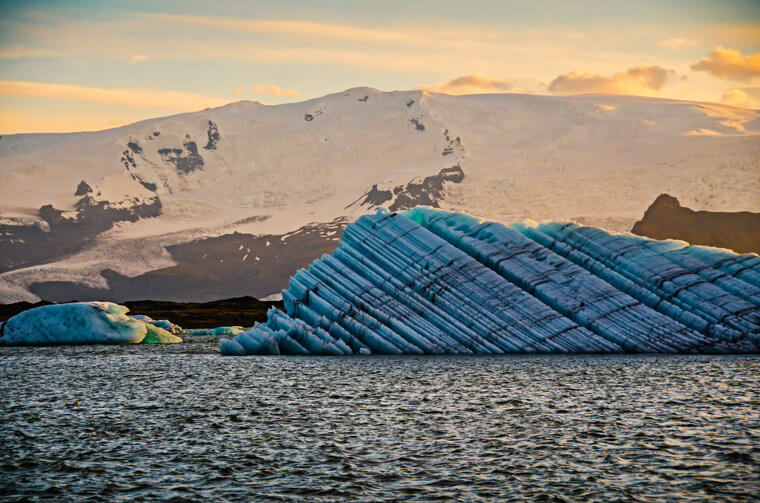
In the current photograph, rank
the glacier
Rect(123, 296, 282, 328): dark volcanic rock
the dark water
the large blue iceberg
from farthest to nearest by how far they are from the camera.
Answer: Rect(123, 296, 282, 328): dark volcanic rock → the glacier → the large blue iceberg → the dark water

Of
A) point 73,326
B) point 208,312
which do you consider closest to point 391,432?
point 73,326

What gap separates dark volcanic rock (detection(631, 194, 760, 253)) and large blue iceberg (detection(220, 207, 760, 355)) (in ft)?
360

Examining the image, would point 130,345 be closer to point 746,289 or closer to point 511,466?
point 746,289

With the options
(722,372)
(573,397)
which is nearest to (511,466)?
(573,397)

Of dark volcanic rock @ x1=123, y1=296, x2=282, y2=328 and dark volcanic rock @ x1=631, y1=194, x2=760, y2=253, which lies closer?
dark volcanic rock @ x1=123, y1=296, x2=282, y2=328

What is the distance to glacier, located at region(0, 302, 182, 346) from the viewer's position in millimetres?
67375

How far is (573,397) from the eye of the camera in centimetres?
3512

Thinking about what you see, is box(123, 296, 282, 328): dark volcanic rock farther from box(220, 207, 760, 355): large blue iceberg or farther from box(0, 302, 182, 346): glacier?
box(220, 207, 760, 355): large blue iceberg

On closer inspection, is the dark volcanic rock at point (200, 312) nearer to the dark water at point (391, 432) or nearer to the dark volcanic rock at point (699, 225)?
the dark volcanic rock at point (699, 225)

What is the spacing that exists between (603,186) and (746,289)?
119258mm

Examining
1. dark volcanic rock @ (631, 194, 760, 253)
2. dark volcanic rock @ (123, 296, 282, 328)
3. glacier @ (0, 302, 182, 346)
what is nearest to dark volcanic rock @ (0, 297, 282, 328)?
dark volcanic rock @ (123, 296, 282, 328)

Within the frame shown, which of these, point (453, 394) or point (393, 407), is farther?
point (453, 394)

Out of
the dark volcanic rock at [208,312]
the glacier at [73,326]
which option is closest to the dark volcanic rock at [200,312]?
the dark volcanic rock at [208,312]

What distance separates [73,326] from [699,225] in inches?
4957
